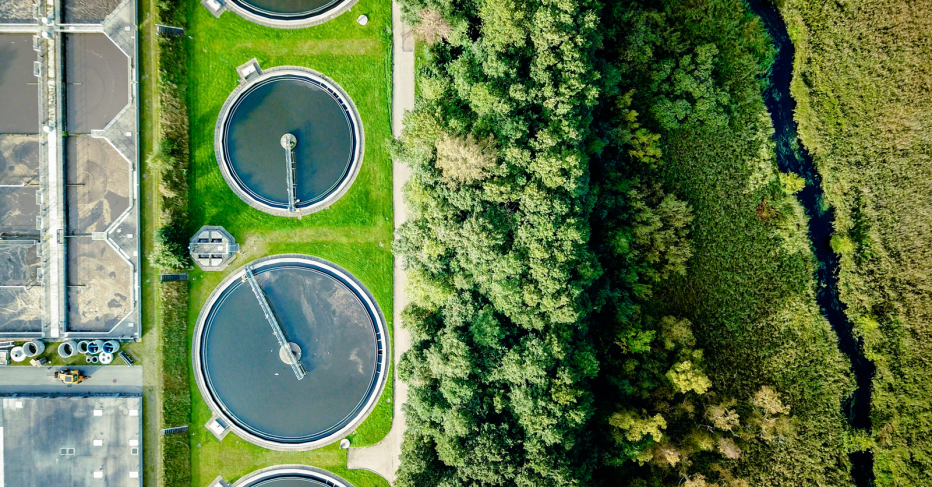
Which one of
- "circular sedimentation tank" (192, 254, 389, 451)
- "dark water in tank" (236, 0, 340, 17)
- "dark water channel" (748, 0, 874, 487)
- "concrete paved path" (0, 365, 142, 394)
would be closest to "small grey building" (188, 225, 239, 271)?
"circular sedimentation tank" (192, 254, 389, 451)

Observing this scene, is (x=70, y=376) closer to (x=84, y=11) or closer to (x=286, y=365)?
(x=286, y=365)

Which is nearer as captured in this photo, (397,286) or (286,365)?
(286,365)

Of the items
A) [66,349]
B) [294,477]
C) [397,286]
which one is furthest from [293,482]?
[66,349]

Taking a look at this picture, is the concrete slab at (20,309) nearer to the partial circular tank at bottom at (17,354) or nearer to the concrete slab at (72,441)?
the partial circular tank at bottom at (17,354)

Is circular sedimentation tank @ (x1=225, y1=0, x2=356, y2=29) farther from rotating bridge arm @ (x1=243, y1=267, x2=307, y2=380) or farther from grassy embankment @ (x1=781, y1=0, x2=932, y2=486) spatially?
grassy embankment @ (x1=781, y1=0, x2=932, y2=486)

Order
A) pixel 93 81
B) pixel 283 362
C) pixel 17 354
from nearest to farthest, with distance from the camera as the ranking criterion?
pixel 17 354 → pixel 93 81 → pixel 283 362

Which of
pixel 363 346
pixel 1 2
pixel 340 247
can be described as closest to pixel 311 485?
pixel 363 346

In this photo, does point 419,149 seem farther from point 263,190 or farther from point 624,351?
point 624,351
